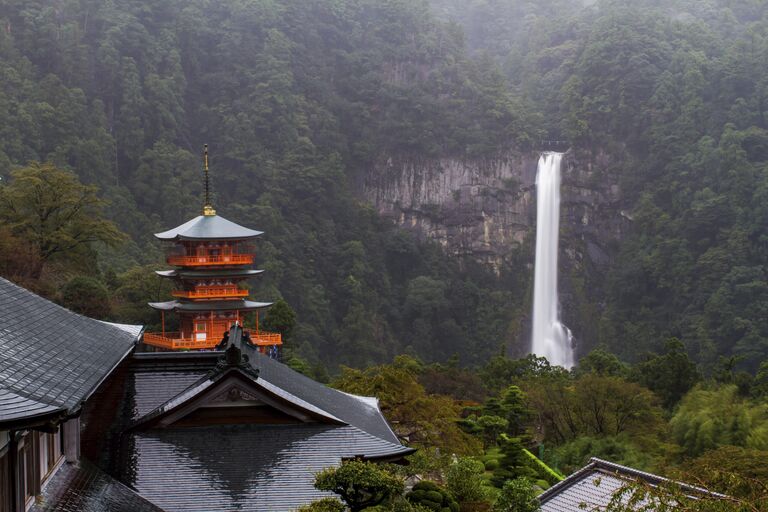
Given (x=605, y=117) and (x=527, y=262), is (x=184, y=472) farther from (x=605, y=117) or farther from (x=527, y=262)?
(x=605, y=117)

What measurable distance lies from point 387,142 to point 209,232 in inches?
1733

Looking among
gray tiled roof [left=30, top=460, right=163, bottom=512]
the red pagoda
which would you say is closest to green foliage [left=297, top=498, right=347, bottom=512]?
gray tiled roof [left=30, top=460, right=163, bottom=512]

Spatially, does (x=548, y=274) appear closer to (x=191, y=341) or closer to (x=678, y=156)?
(x=678, y=156)

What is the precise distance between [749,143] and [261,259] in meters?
37.4

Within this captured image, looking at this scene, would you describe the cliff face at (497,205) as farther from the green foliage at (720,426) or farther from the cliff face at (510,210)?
the green foliage at (720,426)

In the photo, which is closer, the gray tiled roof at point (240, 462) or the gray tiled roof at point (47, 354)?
the gray tiled roof at point (47, 354)

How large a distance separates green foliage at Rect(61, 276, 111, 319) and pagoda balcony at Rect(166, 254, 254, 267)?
2.64 meters

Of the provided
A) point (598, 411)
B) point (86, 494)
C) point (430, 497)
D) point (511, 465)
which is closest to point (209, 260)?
point (598, 411)

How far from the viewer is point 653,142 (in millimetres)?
69875

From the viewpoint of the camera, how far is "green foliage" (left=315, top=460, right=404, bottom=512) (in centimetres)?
814

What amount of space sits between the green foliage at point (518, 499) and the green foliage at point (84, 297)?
2140cm

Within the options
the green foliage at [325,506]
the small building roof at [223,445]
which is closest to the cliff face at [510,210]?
the small building roof at [223,445]

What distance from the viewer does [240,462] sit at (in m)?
9.11

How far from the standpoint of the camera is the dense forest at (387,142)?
58.8 meters
